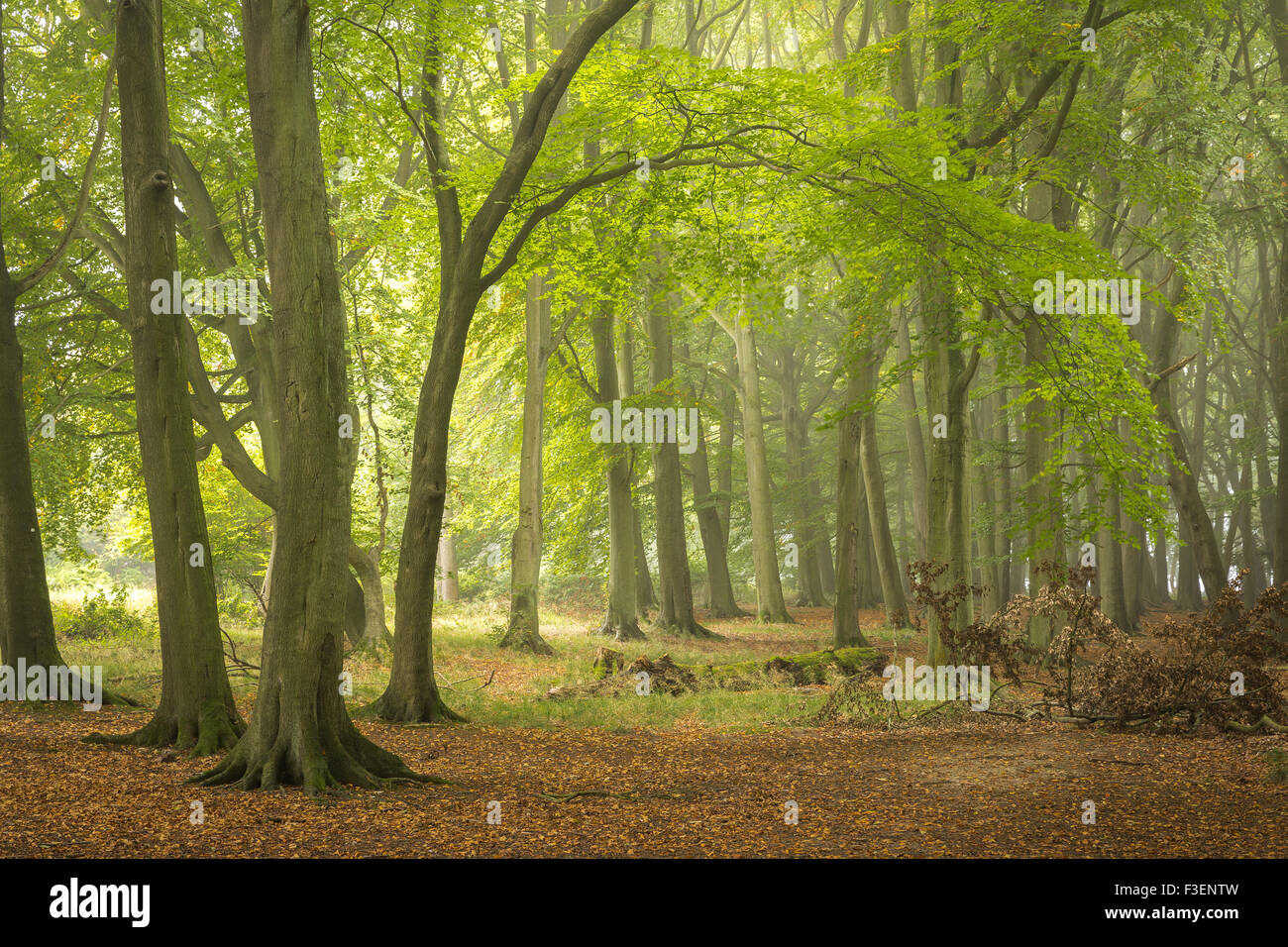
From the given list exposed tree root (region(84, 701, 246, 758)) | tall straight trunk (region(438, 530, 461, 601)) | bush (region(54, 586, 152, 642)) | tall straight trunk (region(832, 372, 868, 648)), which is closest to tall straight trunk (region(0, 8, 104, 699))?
exposed tree root (region(84, 701, 246, 758))

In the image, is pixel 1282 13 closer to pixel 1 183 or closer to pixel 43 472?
pixel 1 183

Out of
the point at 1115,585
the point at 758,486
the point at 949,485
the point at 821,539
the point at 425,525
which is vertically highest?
the point at 758,486

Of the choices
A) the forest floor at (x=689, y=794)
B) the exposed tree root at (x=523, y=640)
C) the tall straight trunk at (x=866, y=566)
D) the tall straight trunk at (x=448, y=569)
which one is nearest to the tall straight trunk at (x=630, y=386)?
the exposed tree root at (x=523, y=640)

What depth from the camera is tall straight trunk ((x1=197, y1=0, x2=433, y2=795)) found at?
688cm

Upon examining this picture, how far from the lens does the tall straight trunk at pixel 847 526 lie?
17547 mm

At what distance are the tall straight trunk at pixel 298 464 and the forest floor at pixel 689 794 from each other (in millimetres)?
415

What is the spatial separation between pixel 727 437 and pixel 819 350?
518 centimetres

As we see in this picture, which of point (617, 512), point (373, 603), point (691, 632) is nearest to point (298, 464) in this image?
point (373, 603)

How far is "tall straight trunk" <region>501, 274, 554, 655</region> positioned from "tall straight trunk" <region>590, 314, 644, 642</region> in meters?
2.47

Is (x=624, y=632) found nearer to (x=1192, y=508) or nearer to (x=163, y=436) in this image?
(x=1192, y=508)

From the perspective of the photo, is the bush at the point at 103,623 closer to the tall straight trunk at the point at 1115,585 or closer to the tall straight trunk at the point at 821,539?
the tall straight trunk at the point at 821,539

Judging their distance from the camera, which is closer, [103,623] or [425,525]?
[425,525]

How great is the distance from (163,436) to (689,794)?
5539 mm

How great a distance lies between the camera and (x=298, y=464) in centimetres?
696
